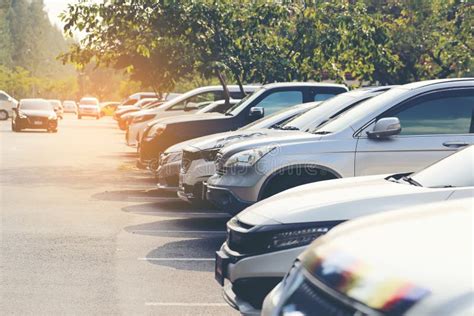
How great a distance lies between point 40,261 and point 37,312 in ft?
7.50

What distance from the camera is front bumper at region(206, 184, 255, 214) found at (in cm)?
1010

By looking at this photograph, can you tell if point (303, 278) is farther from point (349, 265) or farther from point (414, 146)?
point (414, 146)

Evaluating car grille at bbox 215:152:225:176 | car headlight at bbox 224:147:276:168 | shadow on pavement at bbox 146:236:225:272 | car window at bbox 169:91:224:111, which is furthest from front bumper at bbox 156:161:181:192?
car window at bbox 169:91:224:111

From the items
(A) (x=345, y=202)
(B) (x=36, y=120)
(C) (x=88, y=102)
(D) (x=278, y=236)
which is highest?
(A) (x=345, y=202)

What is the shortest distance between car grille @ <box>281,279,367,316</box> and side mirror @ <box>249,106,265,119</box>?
10.8 metres

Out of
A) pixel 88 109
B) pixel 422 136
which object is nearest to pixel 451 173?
pixel 422 136

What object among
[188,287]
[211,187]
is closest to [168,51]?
[211,187]

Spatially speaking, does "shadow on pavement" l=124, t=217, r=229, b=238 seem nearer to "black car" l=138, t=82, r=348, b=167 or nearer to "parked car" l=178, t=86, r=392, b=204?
"parked car" l=178, t=86, r=392, b=204

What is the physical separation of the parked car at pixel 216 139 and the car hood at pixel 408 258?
7.20m

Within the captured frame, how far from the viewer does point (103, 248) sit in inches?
412

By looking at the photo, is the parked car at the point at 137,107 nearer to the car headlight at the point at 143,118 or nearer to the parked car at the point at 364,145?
the car headlight at the point at 143,118

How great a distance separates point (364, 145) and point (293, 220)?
3.49m

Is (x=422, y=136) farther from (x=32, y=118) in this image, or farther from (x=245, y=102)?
(x=32, y=118)

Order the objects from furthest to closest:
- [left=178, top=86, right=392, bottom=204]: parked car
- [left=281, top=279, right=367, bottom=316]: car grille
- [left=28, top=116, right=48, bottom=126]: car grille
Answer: [left=28, top=116, right=48, bottom=126]: car grille, [left=178, top=86, right=392, bottom=204]: parked car, [left=281, top=279, right=367, bottom=316]: car grille
